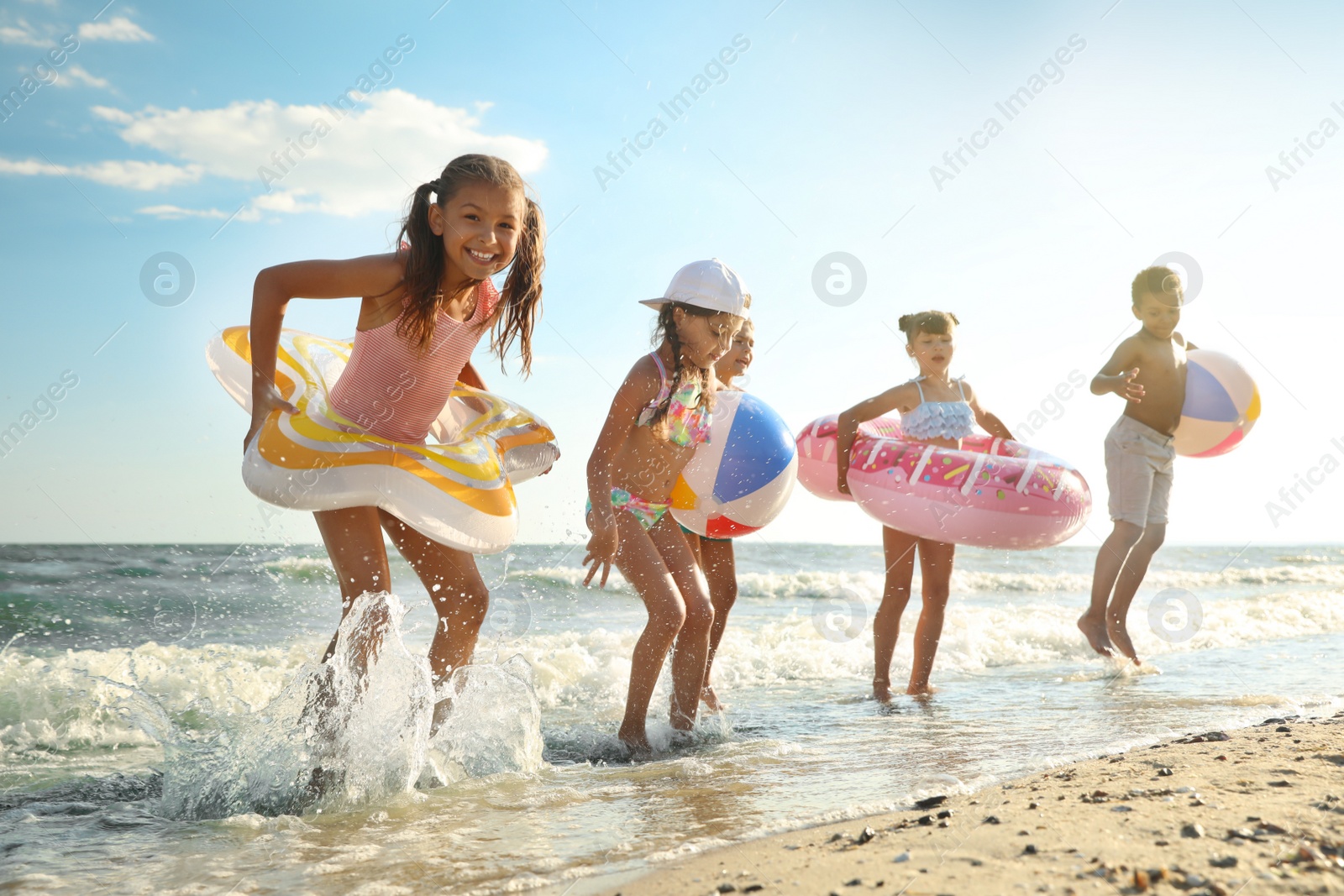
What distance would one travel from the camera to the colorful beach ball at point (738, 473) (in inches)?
163

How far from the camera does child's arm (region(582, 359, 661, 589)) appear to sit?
3.35 m

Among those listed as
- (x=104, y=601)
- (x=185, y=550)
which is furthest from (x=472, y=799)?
(x=185, y=550)

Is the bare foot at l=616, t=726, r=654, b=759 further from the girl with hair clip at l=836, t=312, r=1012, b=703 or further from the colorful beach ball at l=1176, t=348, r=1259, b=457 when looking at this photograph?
the colorful beach ball at l=1176, t=348, r=1259, b=457

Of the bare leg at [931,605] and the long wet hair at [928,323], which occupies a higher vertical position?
the long wet hair at [928,323]

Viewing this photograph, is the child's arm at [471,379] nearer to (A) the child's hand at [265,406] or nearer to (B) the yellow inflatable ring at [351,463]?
(B) the yellow inflatable ring at [351,463]

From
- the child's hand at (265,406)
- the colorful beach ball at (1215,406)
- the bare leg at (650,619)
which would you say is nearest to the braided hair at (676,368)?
the bare leg at (650,619)

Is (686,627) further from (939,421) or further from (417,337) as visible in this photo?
(939,421)

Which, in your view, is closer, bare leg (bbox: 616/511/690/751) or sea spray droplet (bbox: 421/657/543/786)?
sea spray droplet (bbox: 421/657/543/786)

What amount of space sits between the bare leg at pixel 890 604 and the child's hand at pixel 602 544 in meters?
2.09

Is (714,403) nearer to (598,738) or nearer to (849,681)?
(598,738)

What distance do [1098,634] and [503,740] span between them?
401 cm

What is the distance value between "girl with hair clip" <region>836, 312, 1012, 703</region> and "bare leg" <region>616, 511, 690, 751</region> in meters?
1.82

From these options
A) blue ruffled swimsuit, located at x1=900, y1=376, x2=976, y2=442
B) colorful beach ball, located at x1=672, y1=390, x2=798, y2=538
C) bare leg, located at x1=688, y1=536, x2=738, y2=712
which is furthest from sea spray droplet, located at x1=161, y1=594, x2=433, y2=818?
blue ruffled swimsuit, located at x1=900, y1=376, x2=976, y2=442

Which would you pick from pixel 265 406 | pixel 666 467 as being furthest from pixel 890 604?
pixel 265 406
